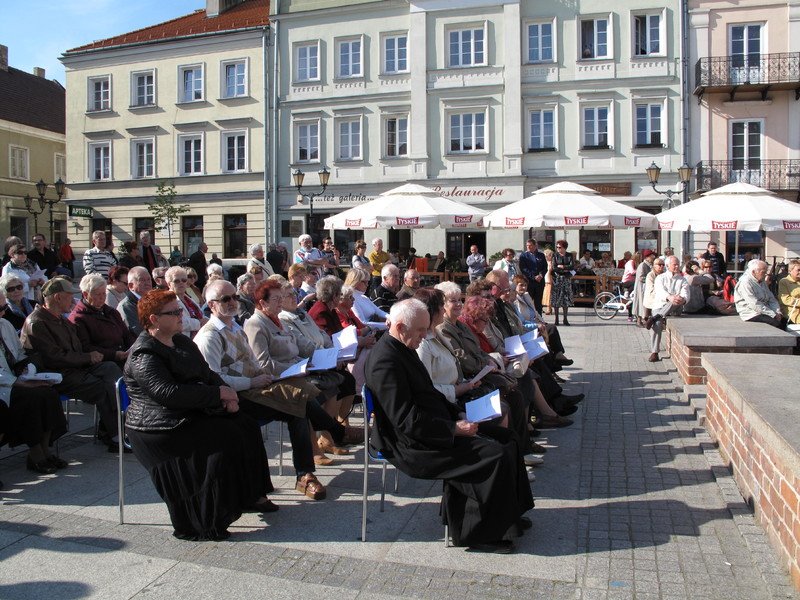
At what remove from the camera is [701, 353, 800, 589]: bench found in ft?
13.0

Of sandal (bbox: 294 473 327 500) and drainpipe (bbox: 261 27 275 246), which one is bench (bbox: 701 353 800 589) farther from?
drainpipe (bbox: 261 27 275 246)

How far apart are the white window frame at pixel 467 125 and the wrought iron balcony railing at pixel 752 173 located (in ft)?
24.6

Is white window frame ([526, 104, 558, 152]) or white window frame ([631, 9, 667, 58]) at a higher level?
white window frame ([631, 9, 667, 58])

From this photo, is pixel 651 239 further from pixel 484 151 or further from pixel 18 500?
pixel 18 500

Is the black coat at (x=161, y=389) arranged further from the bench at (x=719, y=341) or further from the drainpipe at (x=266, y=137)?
the drainpipe at (x=266, y=137)

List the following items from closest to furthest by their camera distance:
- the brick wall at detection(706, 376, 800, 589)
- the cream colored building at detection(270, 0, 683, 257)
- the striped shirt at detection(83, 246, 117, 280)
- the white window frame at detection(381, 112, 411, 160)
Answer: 1. the brick wall at detection(706, 376, 800, 589)
2. the striped shirt at detection(83, 246, 117, 280)
3. the cream colored building at detection(270, 0, 683, 257)
4. the white window frame at detection(381, 112, 411, 160)

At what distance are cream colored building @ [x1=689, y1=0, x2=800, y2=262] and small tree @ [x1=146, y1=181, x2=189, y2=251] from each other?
66.2 ft

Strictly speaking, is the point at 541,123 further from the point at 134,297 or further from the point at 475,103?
the point at 134,297

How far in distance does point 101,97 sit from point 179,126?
4485 mm

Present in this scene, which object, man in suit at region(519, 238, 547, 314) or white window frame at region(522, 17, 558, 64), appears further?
white window frame at region(522, 17, 558, 64)

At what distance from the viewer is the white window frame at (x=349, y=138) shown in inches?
1204

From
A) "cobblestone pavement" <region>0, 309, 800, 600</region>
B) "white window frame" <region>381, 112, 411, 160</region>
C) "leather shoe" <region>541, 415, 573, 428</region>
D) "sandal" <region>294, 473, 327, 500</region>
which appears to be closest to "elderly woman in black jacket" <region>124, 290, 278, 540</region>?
"cobblestone pavement" <region>0, 309, 800, 600</region>

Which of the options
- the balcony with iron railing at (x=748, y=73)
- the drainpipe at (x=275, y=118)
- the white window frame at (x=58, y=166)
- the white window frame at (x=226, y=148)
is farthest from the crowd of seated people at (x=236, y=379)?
the white window frame at (x=58, y=166)

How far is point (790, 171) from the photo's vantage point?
26422 millimetres
